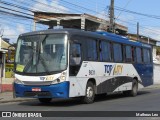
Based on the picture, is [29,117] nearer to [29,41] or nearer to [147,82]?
[29,41]

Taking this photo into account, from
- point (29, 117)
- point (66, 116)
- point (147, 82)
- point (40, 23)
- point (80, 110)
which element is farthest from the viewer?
point (40, 23)

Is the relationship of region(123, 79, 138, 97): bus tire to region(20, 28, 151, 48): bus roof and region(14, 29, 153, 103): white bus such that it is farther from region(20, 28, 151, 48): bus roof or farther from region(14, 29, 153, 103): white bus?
region(14, 29, 153, 103): white bus

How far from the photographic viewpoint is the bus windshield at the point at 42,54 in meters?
17.1

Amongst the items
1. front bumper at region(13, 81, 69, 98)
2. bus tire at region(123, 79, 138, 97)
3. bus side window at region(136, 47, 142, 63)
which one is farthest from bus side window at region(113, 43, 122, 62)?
front bumper at region(13, 81, 69, 98)

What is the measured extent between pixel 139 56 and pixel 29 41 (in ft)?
32.2

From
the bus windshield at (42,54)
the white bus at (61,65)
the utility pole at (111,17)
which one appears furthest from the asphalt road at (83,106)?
the utility pole at (111,17)

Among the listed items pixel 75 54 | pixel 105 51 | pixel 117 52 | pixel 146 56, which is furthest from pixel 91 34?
pixel 146 56

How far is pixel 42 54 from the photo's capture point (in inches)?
686

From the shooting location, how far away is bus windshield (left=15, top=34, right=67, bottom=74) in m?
17.1

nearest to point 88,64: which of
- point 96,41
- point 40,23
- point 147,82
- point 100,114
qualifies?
point 96,41

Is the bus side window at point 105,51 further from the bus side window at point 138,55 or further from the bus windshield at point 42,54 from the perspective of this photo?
the bus side window at point 138,55

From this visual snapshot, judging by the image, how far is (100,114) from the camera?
46.9 ft

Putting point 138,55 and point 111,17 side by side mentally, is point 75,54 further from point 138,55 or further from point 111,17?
point 111,17

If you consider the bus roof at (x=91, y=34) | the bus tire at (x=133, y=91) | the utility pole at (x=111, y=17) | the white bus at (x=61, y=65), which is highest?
the utility pole at (x=111, y=17)
